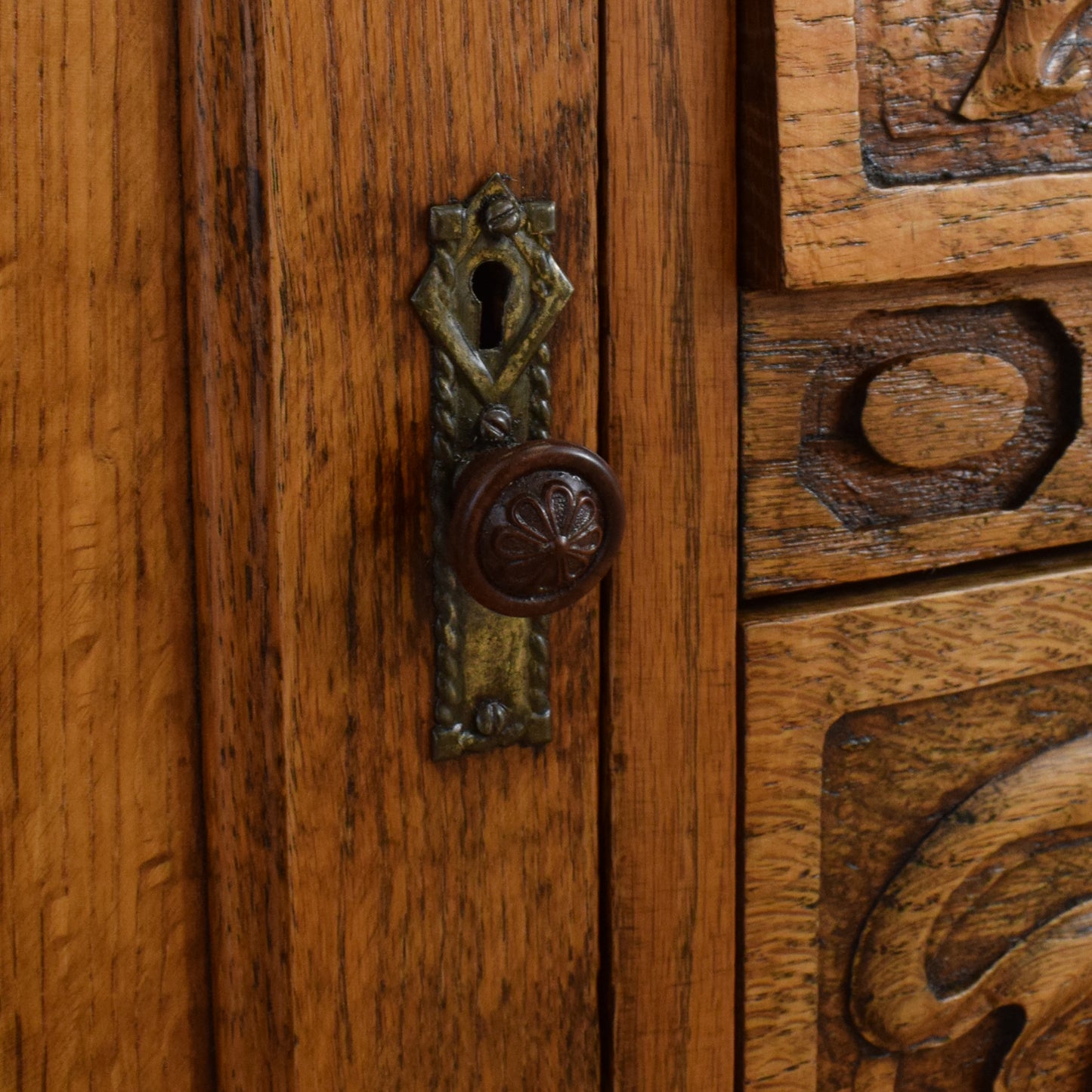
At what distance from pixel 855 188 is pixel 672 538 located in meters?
0.16

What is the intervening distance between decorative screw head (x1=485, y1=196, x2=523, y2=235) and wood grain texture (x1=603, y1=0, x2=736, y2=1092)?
0.14 ft

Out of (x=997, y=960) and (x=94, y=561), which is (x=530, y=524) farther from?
(x=997, y=960)

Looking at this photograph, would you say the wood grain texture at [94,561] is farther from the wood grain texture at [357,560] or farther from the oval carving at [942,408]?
the oval carving at [942,408]

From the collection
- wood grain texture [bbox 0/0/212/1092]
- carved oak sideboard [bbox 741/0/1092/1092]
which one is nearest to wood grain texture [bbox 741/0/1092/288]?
carved oak sideboard [bbox 741/0/1092/1092]

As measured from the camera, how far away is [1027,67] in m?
0.56

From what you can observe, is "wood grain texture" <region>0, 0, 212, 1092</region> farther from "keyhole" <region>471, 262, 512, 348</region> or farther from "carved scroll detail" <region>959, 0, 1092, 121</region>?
"carved scroll detail" <region>959, 0, 1092, 121</region>

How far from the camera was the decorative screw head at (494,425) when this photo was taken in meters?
0.51

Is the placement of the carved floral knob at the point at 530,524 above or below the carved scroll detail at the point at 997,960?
above

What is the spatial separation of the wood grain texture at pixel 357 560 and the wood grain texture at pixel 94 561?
0.05 feet

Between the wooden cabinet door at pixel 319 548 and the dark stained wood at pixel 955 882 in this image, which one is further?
the dark stained wood at pixel 955 882

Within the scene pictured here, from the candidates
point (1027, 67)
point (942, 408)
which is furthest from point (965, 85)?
point (942, 408)

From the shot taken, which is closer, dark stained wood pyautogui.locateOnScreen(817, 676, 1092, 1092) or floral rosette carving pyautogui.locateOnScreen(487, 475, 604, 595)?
floral rosette carving pyautogui.locateOnScreen(487, 475, 604, 595)

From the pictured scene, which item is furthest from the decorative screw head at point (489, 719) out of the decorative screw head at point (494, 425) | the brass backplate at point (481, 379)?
the decorative screw head at point (494, 425)

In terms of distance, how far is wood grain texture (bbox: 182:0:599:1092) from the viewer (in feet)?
1.56
